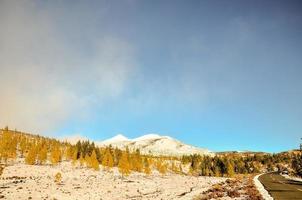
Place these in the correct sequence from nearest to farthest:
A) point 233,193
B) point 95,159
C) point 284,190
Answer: point 233,193 → point 284,190 → point 95,159

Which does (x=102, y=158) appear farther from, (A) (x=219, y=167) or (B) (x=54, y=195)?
(B) (x=54, y=195)

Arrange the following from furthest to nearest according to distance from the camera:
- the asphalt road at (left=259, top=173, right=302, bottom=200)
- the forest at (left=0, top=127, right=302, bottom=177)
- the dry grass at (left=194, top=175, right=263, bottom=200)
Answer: the forest at (left=0, top=127, right=302, bottom=177), the dry grass at (left=194, top=175, right=263, bottom=200), the asphalt road at (left=259, top=173, right=302, bottom=200)

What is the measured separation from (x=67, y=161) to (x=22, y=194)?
270ft

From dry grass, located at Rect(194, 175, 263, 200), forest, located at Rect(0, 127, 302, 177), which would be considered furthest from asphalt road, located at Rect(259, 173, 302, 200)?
forest, located at Rect(0, 127, 302, 177)

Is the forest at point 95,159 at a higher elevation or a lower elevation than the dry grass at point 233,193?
higher

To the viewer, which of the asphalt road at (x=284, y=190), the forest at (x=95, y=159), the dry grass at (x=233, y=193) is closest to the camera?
the asphalt road at (x=284, y=190)

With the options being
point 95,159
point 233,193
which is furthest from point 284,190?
point 95,159

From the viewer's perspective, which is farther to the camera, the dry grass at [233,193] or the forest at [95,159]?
the forest at [95,159]

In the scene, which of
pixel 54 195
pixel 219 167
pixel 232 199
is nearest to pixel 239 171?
pixel 219 167

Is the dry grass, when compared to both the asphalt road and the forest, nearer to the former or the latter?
Answer: the asphalt road

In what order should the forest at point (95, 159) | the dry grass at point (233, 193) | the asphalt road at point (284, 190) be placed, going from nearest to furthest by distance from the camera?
the asphalt road at point (284, 190) < the dry grass at point (233, 193) < the forest at point (95, 159)

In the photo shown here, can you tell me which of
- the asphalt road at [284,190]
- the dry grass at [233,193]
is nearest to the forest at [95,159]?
the asphalt road at [284,190]

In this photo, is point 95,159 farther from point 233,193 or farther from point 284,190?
point 233,193

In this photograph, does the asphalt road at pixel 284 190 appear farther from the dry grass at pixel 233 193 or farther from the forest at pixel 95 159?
the forest at pixel 95 159
